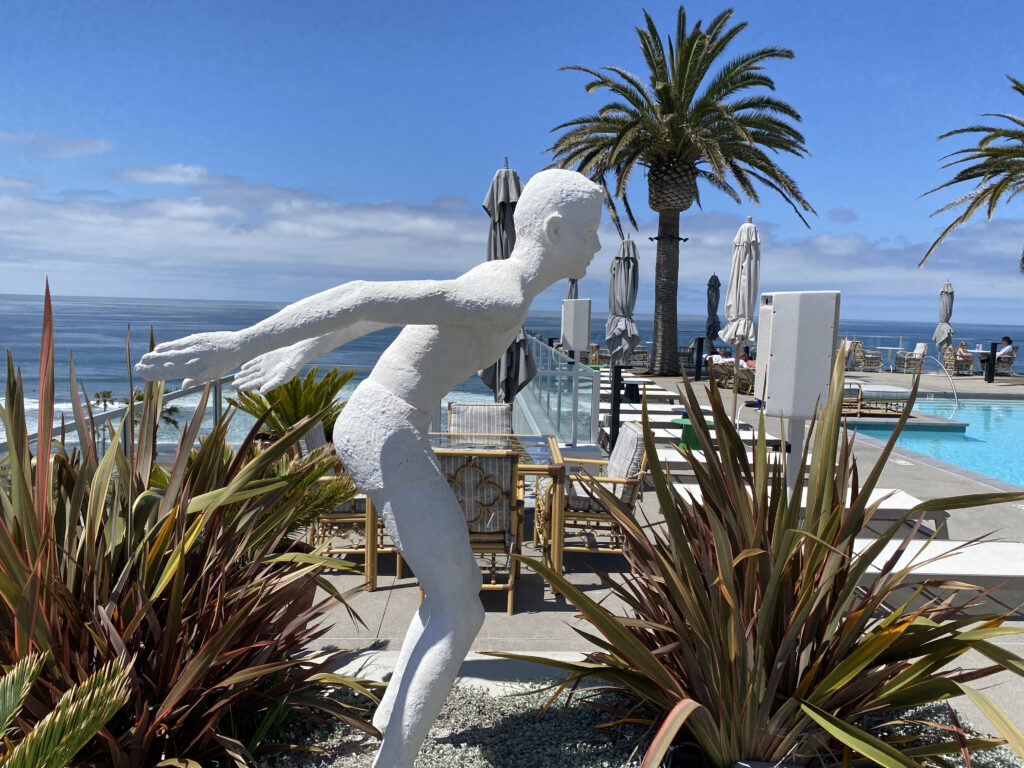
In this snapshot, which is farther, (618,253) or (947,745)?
(618,253)

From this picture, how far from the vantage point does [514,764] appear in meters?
2.22

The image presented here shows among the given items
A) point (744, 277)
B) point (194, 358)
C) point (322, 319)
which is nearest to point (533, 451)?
point (322, 319)

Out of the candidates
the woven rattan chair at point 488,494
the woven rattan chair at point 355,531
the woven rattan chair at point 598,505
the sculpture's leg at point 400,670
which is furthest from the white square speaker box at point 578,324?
the sculpture's leg at point 400,670

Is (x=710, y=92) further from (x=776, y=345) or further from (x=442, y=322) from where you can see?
(x=442, y=322)

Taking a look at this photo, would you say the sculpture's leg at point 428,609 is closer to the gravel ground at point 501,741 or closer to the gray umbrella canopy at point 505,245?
the gravel ground at point 501,741

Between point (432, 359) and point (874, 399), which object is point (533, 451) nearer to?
point (432, 359)

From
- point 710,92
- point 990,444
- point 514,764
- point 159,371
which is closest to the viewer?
point 159,371

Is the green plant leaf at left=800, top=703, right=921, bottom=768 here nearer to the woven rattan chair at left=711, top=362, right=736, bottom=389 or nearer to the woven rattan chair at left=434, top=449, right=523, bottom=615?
the woven rattan chair at left=434, top=449, right=523, bottom=615

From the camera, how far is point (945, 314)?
69.3 feet

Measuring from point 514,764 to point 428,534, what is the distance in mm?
896

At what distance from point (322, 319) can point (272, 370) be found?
0.31m

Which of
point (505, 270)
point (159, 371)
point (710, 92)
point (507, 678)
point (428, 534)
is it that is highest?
point (710, 92)

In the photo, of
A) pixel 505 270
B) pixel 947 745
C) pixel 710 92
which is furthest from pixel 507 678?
pixel 710 92

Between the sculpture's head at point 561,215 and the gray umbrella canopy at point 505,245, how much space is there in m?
3.34
